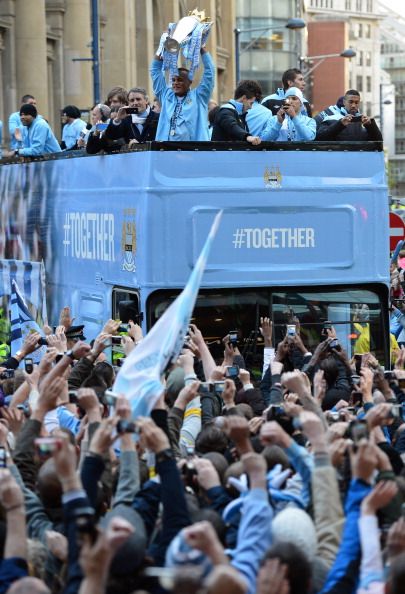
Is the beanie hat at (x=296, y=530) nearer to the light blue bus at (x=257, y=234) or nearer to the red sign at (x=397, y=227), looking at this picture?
the light blue bus at (x=257, y=234)

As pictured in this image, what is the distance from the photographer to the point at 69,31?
1839 inches

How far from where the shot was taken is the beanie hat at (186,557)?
478 cm

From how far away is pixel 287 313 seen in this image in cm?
1280

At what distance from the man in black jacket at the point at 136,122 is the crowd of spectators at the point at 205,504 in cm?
535

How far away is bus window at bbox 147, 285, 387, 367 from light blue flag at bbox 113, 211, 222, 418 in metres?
4.79

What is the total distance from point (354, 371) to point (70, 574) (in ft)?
19.1

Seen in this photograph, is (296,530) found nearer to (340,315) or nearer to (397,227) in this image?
(340,315)

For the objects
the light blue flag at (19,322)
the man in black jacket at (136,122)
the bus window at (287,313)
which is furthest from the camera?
the light blue flag at (19,322)

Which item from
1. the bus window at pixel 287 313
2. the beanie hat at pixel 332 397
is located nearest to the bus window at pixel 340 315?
the bus window at pixel 287 313

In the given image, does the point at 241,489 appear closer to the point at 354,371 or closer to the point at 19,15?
the point at 354,371

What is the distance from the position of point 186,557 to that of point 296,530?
3.51 ft

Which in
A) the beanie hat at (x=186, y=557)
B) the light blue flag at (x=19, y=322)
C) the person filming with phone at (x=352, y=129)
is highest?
the person filming with phone at (x=352, y=129)

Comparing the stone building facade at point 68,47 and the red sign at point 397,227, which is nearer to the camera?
the red sign at point 397,227

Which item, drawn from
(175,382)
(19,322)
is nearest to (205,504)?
(175,382)
